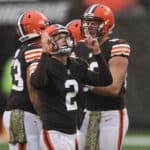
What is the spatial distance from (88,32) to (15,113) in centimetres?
81

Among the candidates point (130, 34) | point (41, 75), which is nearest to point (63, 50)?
point (41, 75)

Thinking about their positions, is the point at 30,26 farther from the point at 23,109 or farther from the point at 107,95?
the point at 107,95

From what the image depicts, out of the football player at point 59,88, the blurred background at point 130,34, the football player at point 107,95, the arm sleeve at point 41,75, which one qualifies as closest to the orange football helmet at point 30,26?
the football player at point 107,95

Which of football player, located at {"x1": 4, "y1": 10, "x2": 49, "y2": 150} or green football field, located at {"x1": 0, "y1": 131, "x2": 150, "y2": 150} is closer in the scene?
football player, located at {"x1": 4, "y1": 10, "x2": 49, "y2": 150}

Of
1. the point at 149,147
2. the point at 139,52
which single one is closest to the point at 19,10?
the point at 139,52

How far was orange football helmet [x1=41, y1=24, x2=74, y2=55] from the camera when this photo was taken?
5.84 m

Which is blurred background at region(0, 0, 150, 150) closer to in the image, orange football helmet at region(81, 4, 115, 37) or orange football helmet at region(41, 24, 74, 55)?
orange football helmet at region(81, 4, 115, 37)

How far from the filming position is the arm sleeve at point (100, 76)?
5984 mm

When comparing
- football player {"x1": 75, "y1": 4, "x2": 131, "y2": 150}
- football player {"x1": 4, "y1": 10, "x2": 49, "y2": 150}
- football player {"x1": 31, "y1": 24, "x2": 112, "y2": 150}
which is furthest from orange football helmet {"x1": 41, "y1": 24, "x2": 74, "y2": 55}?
football player {"x1": 75, "y1": 4, "x2": 131, "y2": 150}

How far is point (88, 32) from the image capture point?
20.8 feet

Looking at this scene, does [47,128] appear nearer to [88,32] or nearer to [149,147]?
[88,32]

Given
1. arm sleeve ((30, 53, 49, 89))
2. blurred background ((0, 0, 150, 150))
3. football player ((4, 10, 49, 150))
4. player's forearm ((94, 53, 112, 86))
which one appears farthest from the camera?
blurred background ((0, 0, 150, 150))

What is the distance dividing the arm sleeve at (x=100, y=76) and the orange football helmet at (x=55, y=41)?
0.22 meters

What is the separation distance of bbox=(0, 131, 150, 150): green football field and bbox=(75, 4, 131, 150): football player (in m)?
4.73
